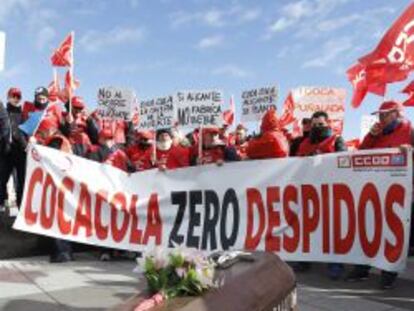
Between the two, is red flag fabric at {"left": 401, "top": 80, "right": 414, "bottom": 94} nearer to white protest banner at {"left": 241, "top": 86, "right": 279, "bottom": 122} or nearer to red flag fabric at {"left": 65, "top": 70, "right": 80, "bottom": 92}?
white protest banner at {"left": 241, "top": 86, "right": 279, "bottom": 122}

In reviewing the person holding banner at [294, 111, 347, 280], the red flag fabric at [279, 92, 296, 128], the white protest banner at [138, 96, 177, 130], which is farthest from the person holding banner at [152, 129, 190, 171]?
the red flag fabric at [279, 92, 296, 128]

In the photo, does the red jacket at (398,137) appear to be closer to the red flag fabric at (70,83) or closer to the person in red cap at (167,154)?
the person in red cap at (167,154)

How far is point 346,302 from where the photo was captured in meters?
6.13

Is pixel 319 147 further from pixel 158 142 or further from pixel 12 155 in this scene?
pixel 12 155

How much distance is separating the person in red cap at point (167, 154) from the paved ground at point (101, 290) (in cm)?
145

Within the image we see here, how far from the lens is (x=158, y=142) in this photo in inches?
359

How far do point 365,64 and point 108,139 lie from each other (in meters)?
3.73

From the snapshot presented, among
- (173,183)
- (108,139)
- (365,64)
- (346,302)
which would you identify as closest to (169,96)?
(108,139)

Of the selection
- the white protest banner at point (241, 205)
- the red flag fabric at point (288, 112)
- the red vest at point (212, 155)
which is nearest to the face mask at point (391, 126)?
the white protest banner at point (241, 205)

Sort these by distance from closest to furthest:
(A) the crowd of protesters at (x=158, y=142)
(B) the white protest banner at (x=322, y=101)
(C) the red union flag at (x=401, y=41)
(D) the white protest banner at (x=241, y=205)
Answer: (D) the white protest banner at (x=241, y=205), (A) the crowd of protesters at (x=158, y=142), (C) the red union flag at (x=401, y=41), (B) the white protest banner at (x=322, y=101)

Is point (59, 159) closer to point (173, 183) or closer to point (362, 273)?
point (173, 183)

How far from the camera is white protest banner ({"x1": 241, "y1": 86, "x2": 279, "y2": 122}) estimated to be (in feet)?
38.3

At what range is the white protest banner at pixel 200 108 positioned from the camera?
9.23 m

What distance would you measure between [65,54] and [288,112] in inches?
188
